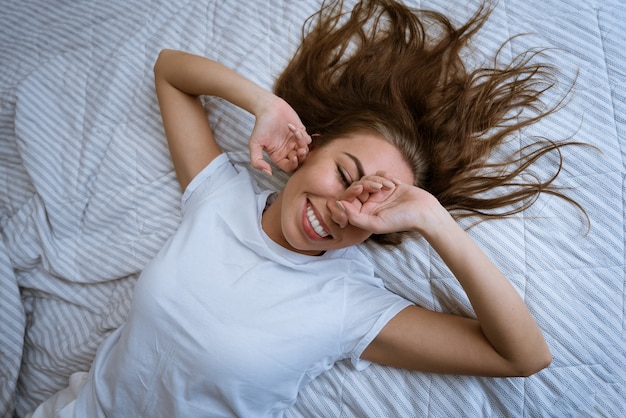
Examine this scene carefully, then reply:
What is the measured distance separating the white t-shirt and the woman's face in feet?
0.34

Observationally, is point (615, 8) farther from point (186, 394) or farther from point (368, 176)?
point (186, 394)

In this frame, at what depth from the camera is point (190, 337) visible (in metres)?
1.06

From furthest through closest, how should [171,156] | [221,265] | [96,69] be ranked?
[96,69] < [171,156] < [221,265]

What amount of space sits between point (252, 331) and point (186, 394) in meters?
0.21

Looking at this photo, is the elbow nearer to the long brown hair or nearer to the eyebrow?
the long brown hair

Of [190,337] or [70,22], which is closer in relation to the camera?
[190,337]

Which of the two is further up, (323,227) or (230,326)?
(323,227)

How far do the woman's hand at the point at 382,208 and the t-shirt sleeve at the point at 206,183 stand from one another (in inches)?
14.6

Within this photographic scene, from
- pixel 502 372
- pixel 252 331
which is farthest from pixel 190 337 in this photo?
pixel 502 372

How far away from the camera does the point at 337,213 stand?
1.02 meters

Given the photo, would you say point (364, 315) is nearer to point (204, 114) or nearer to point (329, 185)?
point (329, 185)

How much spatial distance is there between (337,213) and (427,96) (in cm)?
46

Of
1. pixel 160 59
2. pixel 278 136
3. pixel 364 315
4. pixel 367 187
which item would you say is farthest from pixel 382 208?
pixel 160 59

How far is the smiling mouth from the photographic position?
1.05 meters
